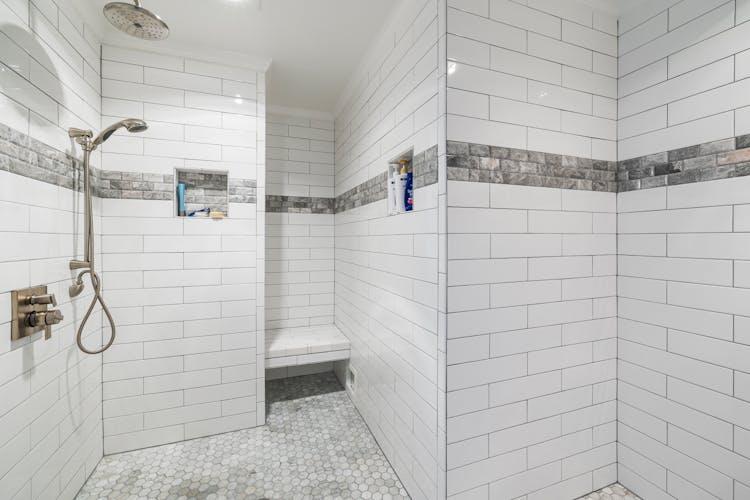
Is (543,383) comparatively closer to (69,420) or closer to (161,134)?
(69,420)

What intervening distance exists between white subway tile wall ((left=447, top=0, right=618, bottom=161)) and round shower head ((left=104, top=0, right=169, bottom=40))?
1.05 m

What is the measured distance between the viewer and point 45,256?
1238 millimetres

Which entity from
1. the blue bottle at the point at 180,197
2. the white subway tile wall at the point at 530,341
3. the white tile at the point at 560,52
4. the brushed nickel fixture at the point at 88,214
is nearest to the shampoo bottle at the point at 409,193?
the white subway tile wall at the point at 530,341

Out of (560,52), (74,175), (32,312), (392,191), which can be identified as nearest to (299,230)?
(392,191)

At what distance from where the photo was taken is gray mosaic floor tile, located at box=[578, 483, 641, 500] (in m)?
1.40

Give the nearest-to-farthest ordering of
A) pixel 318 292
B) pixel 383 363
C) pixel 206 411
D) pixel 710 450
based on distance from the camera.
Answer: pixel 710 450, pixel 383 363, pixel 206 411, pixel 318 292

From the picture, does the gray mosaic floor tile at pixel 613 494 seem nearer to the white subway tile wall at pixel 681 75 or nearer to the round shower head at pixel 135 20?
the white subway tile wall at pixel 681 75

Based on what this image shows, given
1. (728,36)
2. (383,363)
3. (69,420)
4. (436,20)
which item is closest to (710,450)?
(383,363)

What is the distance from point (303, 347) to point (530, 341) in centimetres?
145

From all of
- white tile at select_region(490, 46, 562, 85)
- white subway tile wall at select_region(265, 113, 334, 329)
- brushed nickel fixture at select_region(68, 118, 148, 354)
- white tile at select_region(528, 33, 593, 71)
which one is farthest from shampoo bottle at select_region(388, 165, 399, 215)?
white subway tile wall at select_region(265, 113, 334, 329)

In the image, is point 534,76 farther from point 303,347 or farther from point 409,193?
point 303,347

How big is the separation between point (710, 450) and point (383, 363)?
1.29 meters

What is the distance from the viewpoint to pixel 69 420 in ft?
4.55

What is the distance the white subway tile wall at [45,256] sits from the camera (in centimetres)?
105
